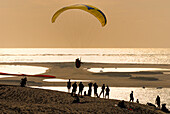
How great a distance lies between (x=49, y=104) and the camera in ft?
72.2

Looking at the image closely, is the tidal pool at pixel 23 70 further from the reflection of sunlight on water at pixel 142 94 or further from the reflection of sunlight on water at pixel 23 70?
the reflection of sunlight on water at pixel 142 94

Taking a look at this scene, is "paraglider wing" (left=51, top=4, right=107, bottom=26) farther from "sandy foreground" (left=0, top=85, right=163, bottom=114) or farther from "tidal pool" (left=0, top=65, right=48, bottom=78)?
"tidal pool" (left=0, top=65, right=48, bottom=78)

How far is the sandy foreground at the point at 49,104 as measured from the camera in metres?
19.0

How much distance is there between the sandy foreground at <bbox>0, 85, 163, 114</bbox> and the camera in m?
19.0

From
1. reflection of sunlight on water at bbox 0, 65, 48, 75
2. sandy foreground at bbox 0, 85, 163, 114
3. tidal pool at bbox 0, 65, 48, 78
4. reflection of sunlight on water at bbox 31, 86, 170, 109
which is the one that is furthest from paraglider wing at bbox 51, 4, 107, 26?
reflection of sunlight on water at bbox 0, 65, 48, 75

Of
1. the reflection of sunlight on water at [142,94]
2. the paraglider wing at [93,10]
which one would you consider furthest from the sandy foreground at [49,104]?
the reflection of sunlight on water at [142,94]

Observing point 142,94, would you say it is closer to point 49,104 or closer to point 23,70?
point 49,104

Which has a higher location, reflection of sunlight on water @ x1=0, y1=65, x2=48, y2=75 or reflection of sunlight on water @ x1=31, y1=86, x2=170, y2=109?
reflection of sunlight on water @ x1=0, y1=65, x2=48, y2=75

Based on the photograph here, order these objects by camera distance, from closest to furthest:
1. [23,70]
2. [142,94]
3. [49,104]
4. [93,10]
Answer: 1. [49,104]
2. [93,10]
3. [142,94]
4. [23,70]

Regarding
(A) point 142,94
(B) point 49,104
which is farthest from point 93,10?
(A) point 142,94

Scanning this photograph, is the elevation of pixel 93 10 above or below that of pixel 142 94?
above

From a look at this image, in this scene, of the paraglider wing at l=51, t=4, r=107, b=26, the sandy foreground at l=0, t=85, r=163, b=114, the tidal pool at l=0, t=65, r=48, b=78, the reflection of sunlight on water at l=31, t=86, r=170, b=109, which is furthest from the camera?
the tidal pool at l=0, t=65, r=48, b=78

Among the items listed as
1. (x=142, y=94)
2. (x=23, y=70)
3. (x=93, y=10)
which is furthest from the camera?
(x=23, y=70)

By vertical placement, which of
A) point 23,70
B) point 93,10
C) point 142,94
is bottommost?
point 142,94
